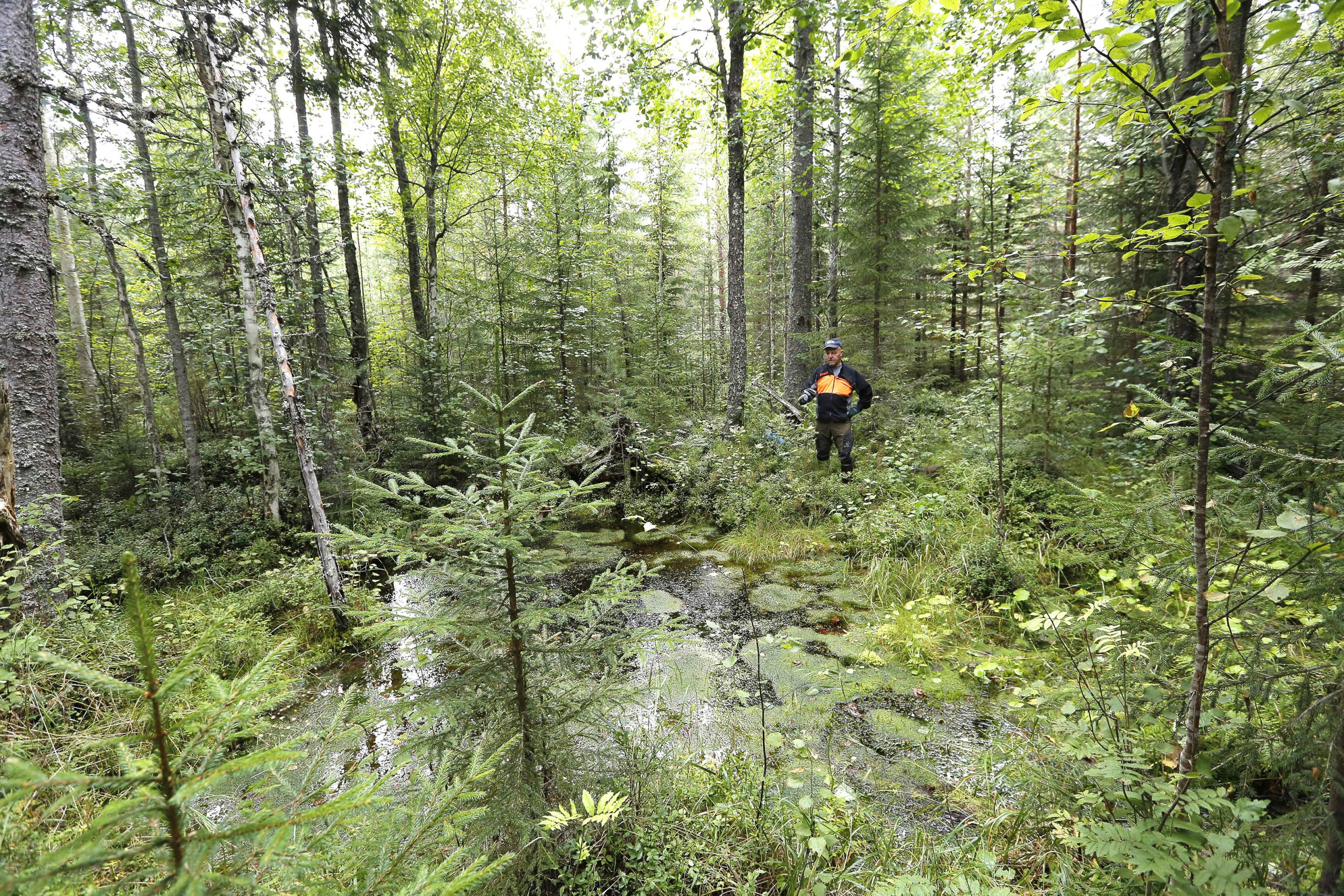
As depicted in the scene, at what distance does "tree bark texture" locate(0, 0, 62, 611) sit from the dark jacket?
7.97m

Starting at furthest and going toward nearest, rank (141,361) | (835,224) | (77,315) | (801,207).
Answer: (77,315)
(835,224)
(141,361)
(801,207)

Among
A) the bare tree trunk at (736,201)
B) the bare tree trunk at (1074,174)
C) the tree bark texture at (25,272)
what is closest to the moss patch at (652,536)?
the bare tree trunk at (736,201)

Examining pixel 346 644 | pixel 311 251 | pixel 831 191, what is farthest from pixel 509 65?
pixel 346 644

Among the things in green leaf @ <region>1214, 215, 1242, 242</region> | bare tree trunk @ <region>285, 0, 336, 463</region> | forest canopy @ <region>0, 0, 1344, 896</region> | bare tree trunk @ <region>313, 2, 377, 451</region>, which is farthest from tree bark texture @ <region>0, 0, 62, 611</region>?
green leaf @ <region>1214, 215, 1242, 242</region>

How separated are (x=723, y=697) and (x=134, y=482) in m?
12.6

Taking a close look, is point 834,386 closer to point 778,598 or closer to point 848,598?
point 848,598

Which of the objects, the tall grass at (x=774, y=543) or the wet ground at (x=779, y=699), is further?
the tall grass at (x=774, y=543)

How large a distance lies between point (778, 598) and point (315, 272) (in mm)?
9448

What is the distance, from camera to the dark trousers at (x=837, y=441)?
297 inches

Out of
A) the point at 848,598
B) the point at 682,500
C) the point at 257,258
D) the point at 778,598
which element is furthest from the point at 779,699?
the point at 257,258

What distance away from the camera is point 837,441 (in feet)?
25.3

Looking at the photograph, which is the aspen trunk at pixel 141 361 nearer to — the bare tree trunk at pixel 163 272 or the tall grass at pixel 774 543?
the bare tree trunk at pixel 163 272

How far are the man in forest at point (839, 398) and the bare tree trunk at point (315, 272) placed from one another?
7.22 metres

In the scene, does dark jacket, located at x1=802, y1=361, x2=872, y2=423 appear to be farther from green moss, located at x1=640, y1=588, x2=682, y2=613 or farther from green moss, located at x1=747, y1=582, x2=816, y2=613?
green moss, located at x1=640, y1=588, x2=682, y2=613
